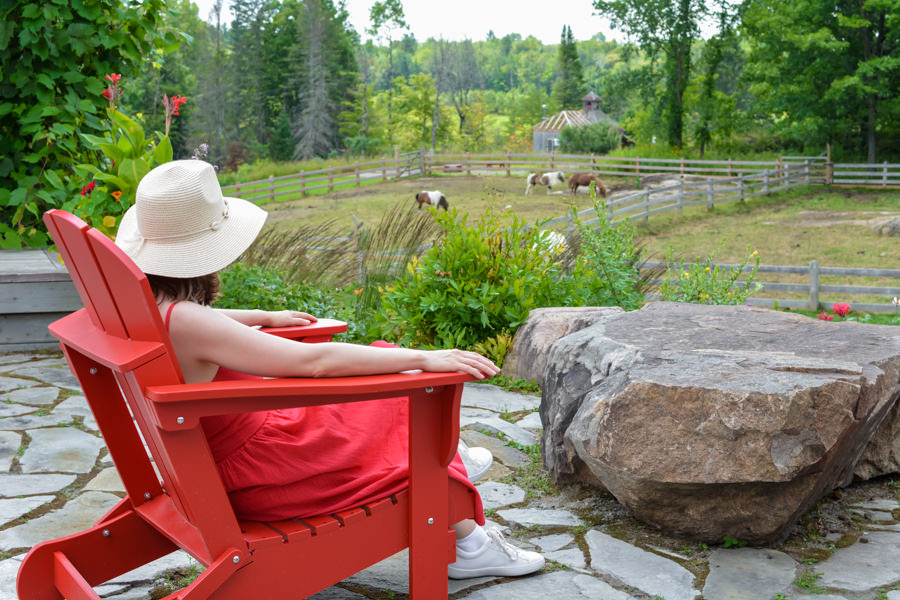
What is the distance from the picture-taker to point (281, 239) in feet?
22.2

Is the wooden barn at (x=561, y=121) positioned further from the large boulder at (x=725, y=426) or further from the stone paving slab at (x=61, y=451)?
the large boulder at (x=725, y=426)

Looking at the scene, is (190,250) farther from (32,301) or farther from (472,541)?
(32,301)

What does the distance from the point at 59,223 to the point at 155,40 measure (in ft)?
15.2

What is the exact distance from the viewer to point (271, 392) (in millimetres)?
1771

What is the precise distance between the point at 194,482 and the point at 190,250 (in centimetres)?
53

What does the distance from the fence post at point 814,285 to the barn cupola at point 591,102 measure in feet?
153

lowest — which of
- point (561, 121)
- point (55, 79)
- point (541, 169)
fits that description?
point (541, 169)

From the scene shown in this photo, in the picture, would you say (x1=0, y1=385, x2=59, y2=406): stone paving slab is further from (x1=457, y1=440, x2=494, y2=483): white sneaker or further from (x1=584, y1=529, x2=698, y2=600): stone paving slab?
(x1=584, y1=529, x2=698, y2=600): stone paving slab

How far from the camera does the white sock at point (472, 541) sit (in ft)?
8.04

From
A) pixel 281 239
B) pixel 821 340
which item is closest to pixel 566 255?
pixel 281 239

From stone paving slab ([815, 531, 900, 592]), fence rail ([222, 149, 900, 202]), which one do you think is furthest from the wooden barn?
stone paving slab ([815, 531, 900, 592])

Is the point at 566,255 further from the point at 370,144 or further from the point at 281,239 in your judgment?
the point at 370,144

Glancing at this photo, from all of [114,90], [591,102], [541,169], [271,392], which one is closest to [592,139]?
[541,169]

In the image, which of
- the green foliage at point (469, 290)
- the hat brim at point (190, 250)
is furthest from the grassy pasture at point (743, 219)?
the hat brim at point (190, 250)
